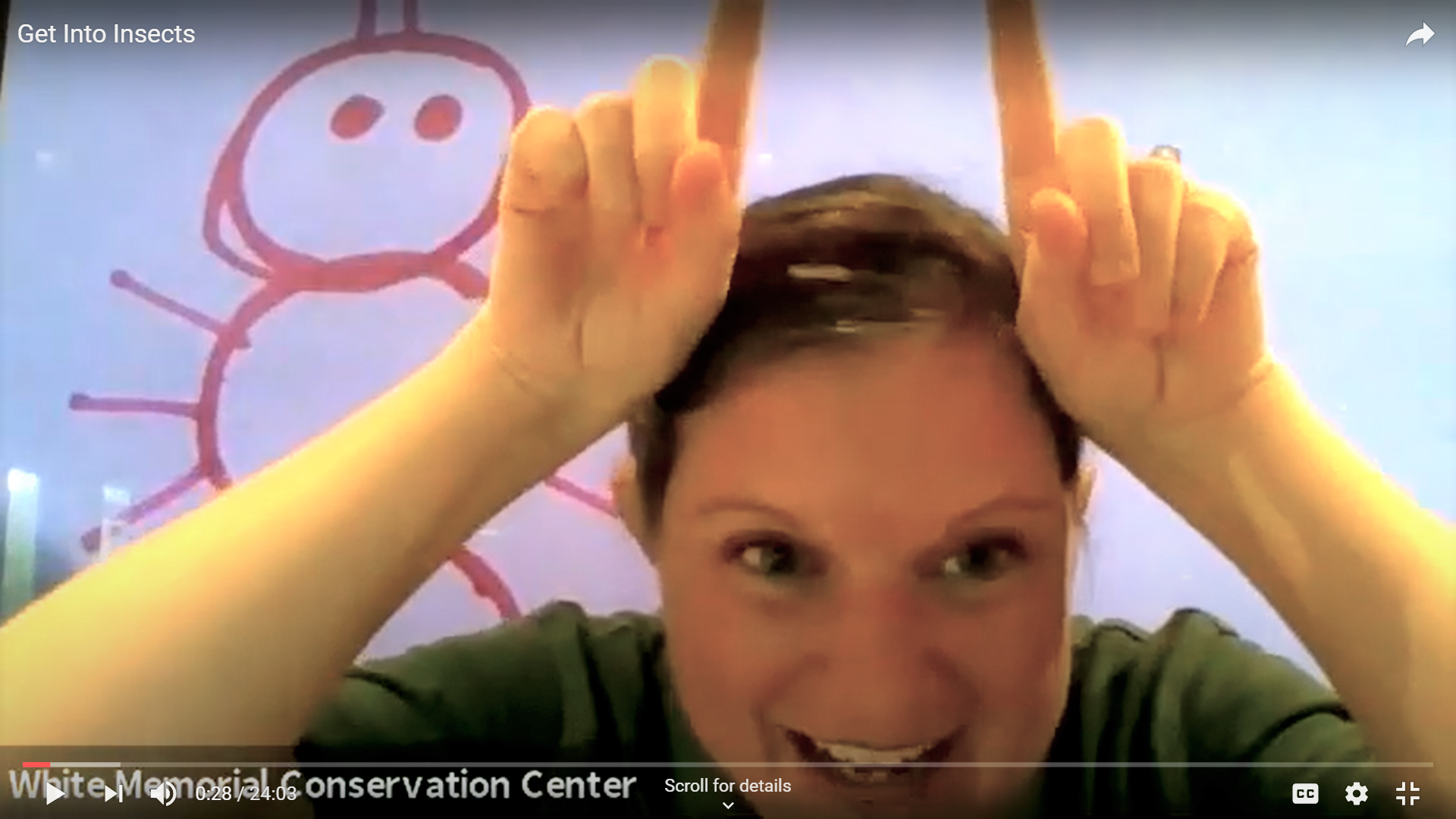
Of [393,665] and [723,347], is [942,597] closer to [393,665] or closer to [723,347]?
[723,347]

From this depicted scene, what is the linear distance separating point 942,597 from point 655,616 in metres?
0.15

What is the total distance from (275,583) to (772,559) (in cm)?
24

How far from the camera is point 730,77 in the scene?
2.65 feet

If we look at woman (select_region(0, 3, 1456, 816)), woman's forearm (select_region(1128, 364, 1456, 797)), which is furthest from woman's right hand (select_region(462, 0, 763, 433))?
woman's forearm (select_region(1128, 364, 1456, 797))

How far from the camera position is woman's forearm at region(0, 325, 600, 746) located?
2.39 feet

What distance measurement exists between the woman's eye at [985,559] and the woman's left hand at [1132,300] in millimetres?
72

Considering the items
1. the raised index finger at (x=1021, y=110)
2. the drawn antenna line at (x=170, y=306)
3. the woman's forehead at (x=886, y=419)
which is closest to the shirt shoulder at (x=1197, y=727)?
the woman's forehead at (x=886, y=419)

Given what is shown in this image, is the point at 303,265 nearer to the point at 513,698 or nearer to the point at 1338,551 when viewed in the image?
the point at 513,698

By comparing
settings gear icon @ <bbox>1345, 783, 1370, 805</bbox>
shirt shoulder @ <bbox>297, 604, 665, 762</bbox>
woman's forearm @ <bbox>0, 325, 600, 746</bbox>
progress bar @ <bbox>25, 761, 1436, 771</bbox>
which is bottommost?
settings gear icon @ <bbox>1345, 783, 1370, 805</bbox>

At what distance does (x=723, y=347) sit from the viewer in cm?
77

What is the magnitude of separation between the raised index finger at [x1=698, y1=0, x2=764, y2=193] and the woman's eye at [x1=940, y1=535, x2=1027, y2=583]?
22 cm

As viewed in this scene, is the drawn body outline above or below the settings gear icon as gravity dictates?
above

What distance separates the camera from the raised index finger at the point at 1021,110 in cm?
78

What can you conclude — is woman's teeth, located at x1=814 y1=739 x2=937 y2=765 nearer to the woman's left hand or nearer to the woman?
the woman
